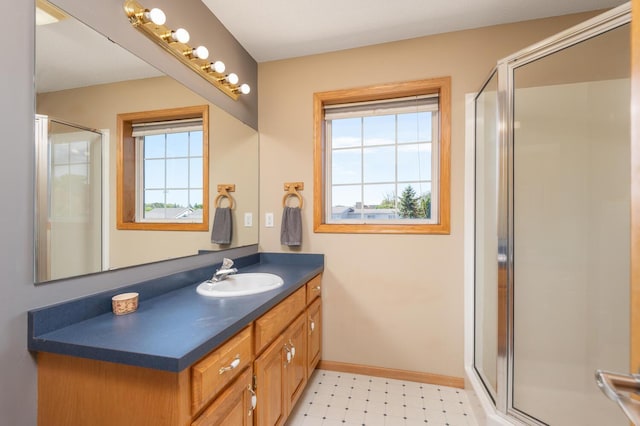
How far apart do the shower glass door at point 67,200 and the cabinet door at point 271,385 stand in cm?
77

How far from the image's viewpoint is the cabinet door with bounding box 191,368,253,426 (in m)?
0.87

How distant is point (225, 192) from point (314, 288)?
892 millimetres

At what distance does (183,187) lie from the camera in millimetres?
1560

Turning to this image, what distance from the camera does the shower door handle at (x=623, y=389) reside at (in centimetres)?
48

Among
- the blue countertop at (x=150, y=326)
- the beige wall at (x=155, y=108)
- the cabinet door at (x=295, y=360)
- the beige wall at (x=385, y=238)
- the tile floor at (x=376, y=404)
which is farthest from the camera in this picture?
the beige wall at (x=385, y=238)

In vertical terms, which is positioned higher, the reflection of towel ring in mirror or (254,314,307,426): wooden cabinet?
the reflection of towel ring in mirror

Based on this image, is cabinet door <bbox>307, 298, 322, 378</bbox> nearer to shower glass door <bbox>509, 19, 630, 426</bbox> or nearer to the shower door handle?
shower glass door <bbox>509, 19, 630, 426</bbox>

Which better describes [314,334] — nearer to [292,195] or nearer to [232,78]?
[292,195]

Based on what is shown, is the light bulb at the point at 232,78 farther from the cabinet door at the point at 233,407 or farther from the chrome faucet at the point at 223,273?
the cabinet door at the point at 233,407

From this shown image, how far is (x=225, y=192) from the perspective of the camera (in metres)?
1.86

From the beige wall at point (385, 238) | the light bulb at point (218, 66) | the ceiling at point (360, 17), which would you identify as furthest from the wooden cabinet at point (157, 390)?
the ceiling at point (360, 17)

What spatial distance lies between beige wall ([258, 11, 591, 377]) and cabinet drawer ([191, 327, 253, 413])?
1.12 meters

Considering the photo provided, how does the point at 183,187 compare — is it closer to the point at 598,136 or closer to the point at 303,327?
the point at 303,327

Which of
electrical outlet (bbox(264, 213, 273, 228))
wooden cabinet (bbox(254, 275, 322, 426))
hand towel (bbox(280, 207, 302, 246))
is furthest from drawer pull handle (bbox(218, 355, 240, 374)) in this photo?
electrical outlet (bbox(264, 213, 273, 228))
